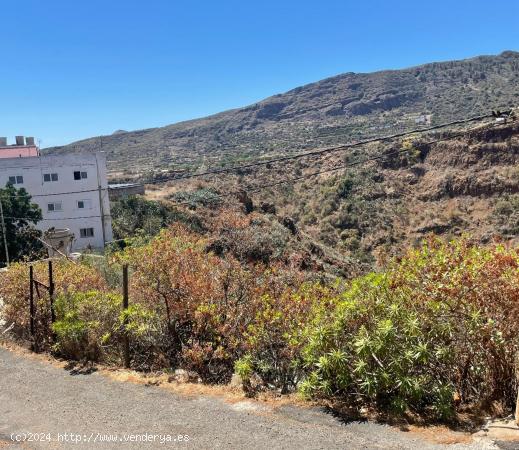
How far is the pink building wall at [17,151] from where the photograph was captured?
40322mm

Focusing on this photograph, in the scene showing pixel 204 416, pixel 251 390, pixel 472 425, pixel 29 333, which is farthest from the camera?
pixel 29 333

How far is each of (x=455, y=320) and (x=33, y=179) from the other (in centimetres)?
3597

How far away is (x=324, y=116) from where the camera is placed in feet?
328

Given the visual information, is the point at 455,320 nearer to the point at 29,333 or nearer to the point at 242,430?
the point at 242,430

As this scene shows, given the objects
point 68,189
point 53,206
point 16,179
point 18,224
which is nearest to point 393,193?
point 68,189

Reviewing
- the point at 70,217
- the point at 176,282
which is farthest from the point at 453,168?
the point at 176,282

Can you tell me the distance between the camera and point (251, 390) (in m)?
6.78

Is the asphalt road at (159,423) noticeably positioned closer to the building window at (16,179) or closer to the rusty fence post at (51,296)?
the rusty fence post at (51,296)

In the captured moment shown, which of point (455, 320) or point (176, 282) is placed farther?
point (176, 282)

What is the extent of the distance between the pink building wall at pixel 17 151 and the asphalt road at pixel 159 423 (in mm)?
37338

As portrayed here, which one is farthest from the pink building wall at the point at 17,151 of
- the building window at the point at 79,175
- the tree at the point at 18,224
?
the tree at the point at 18,224

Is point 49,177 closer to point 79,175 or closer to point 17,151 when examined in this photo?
point 79,175

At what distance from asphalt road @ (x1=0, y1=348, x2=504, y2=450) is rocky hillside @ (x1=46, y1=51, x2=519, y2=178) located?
5545 cm

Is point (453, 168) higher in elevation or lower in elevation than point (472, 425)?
higher
